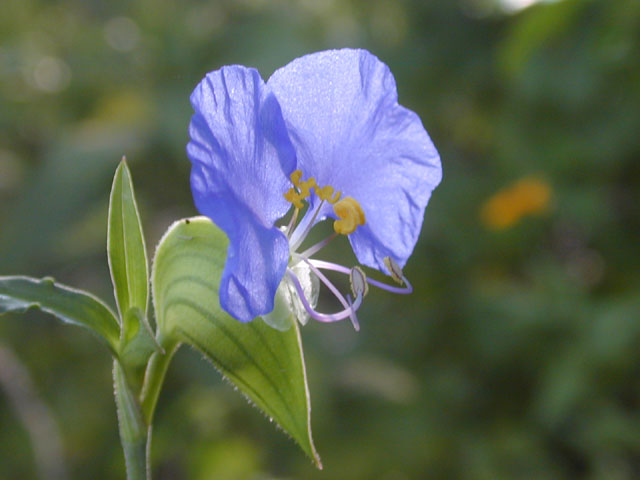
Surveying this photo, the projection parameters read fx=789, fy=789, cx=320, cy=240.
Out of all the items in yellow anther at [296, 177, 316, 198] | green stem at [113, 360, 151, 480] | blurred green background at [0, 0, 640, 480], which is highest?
yellow anther at [296, 177, 316, 198]

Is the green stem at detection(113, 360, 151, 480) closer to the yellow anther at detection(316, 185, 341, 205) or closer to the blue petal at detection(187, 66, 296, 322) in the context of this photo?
the blue petal at detection(187, 66, 296, 322)

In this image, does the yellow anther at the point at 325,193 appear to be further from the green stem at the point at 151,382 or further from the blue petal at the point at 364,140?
the green stem at the point at 151,382

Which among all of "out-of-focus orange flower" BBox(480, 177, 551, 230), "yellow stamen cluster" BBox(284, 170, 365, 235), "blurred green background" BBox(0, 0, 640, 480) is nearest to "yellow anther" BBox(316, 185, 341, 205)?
"yellow stamen cluster" BBox(284, 170, 365, 235)

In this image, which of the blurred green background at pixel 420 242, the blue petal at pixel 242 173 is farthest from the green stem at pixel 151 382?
the blurred green background at pixel 420 242

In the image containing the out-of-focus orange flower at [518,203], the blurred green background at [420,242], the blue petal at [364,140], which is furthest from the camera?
the out-of-focus orange flower at [518,203]

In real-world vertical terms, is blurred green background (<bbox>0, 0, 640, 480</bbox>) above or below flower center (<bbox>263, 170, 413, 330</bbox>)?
below

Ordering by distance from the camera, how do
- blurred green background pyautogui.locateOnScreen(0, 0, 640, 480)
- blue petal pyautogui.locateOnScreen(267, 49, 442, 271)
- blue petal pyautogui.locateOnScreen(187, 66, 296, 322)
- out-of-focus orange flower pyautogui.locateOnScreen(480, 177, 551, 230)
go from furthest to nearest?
out-of-focus orange flower pyautogui.locateOnScreen(480, 177, 551, 230), blurred green background pyautogui.locateOnScreen(0, 0, 640, 480), blue petal pyautogui.locateOnScreen(267, 49, 442, 271), blue petal pyautogui.locateOnScreen(187, 66, 296, 322)

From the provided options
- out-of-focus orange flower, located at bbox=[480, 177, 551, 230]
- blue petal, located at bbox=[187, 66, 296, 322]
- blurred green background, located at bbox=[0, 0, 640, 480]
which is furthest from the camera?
out-of-focus orange flower, located at bbox=[480, 177, 551, 230]

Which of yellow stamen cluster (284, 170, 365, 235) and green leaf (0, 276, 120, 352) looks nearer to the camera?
green leaf (0, 276, 120, 352)
